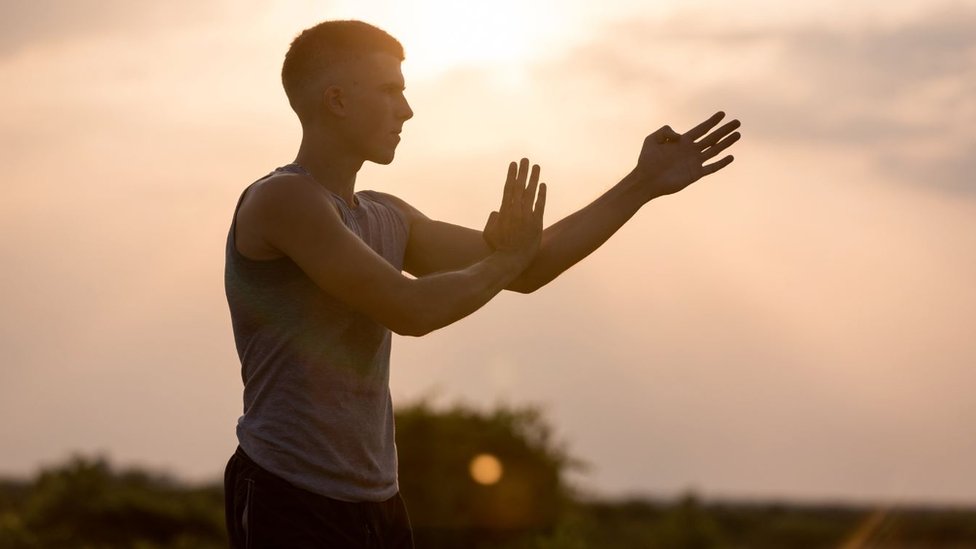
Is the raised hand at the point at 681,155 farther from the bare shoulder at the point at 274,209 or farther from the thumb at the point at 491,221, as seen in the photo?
the bare shoulder at the point at 274,209

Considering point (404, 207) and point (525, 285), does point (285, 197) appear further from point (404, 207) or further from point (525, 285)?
point (525, 285)

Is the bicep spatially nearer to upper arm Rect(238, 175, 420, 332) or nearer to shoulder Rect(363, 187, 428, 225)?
upper arm Rect(238, 175, 420, 332)

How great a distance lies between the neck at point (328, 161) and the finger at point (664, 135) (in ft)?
4.76

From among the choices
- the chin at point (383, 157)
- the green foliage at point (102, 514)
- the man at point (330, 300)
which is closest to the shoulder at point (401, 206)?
the man at point (330, 300)

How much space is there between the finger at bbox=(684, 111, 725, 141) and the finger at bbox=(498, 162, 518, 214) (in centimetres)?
104

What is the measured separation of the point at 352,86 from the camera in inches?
179

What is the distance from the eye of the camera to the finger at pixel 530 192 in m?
4.70

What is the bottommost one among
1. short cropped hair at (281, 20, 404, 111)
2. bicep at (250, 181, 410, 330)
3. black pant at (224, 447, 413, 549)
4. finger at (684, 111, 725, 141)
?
black pant at (224, 447, 413, 549)

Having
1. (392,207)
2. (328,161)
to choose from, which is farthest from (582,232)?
(328,161)

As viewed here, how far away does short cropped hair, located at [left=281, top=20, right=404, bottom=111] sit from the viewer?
15.1 feet

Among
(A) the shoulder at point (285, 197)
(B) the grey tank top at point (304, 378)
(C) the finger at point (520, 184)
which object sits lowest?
(B) the grey tank top at point (304, 378)

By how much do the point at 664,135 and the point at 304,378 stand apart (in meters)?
2.01

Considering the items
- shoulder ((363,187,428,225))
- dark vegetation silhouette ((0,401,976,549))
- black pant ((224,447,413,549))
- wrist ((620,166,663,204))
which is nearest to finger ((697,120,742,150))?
wrist ((620,166,663,204))

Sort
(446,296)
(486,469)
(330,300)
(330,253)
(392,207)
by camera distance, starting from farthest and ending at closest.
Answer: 1. (486,469)
2. (392,207)
3. (330,300)
4. (446,296)
5. (330,253)
